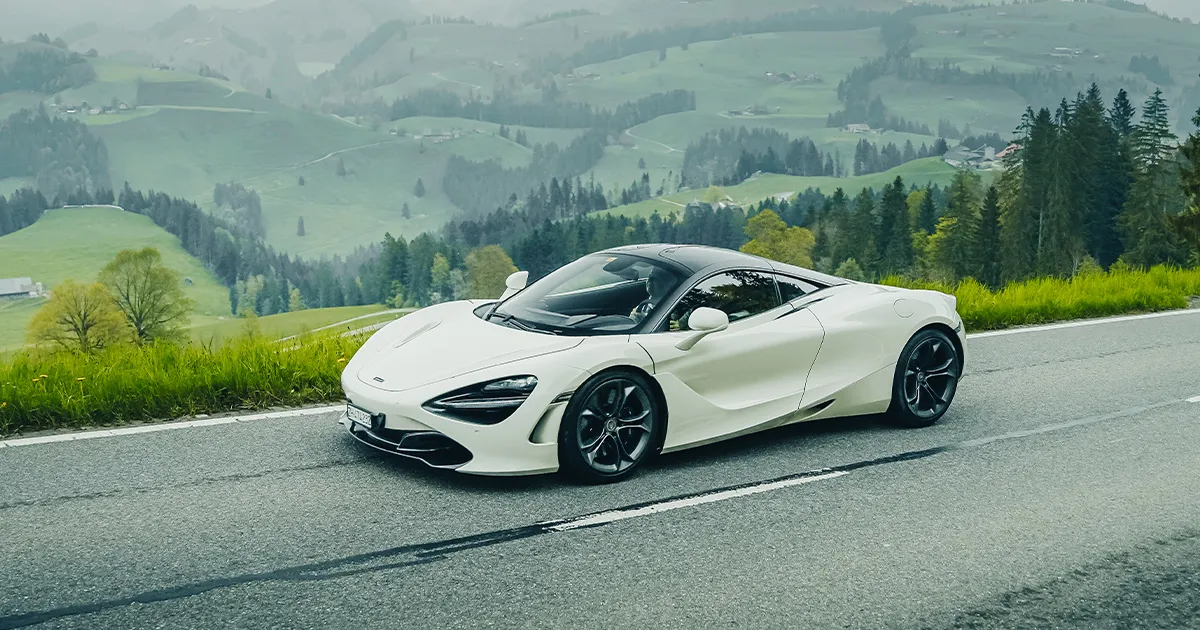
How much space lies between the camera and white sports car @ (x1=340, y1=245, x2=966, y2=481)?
553 centimetres

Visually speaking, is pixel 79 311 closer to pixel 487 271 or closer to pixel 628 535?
pixel 487 271

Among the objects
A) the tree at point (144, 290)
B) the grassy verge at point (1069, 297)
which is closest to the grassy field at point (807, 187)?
the tree at point (144, 290)

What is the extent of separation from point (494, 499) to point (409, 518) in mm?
502

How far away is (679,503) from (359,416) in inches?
72.0

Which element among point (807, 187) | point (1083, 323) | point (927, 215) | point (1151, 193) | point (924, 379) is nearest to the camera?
point (924, 379)

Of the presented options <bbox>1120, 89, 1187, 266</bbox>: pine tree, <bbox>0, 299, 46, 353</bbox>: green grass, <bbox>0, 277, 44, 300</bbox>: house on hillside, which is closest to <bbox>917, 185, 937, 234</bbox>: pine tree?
<bbox>1120, 89, 1187, 266</bbox>: pine tree

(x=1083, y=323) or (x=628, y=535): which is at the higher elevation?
(x=628, y=535)

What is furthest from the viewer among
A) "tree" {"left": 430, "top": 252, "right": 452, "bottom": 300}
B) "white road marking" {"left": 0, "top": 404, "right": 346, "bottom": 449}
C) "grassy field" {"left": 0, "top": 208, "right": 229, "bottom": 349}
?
"grassy field" {"left": 0, "top": 208, "right": 229, "bottom": 349}

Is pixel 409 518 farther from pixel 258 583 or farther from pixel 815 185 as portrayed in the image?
pixel 815 185

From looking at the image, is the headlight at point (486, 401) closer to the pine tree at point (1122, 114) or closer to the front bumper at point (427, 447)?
the front bumper at point (427, 447)

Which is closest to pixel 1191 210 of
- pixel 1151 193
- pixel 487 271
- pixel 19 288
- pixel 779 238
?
pixel 1151 193

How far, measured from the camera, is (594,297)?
21.8ft

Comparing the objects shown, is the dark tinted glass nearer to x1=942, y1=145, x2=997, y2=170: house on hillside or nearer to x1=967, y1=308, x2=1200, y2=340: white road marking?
x1=967, y1=308, x2=1200, y2=340: white road marking

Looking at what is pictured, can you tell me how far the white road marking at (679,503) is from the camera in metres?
5.12
